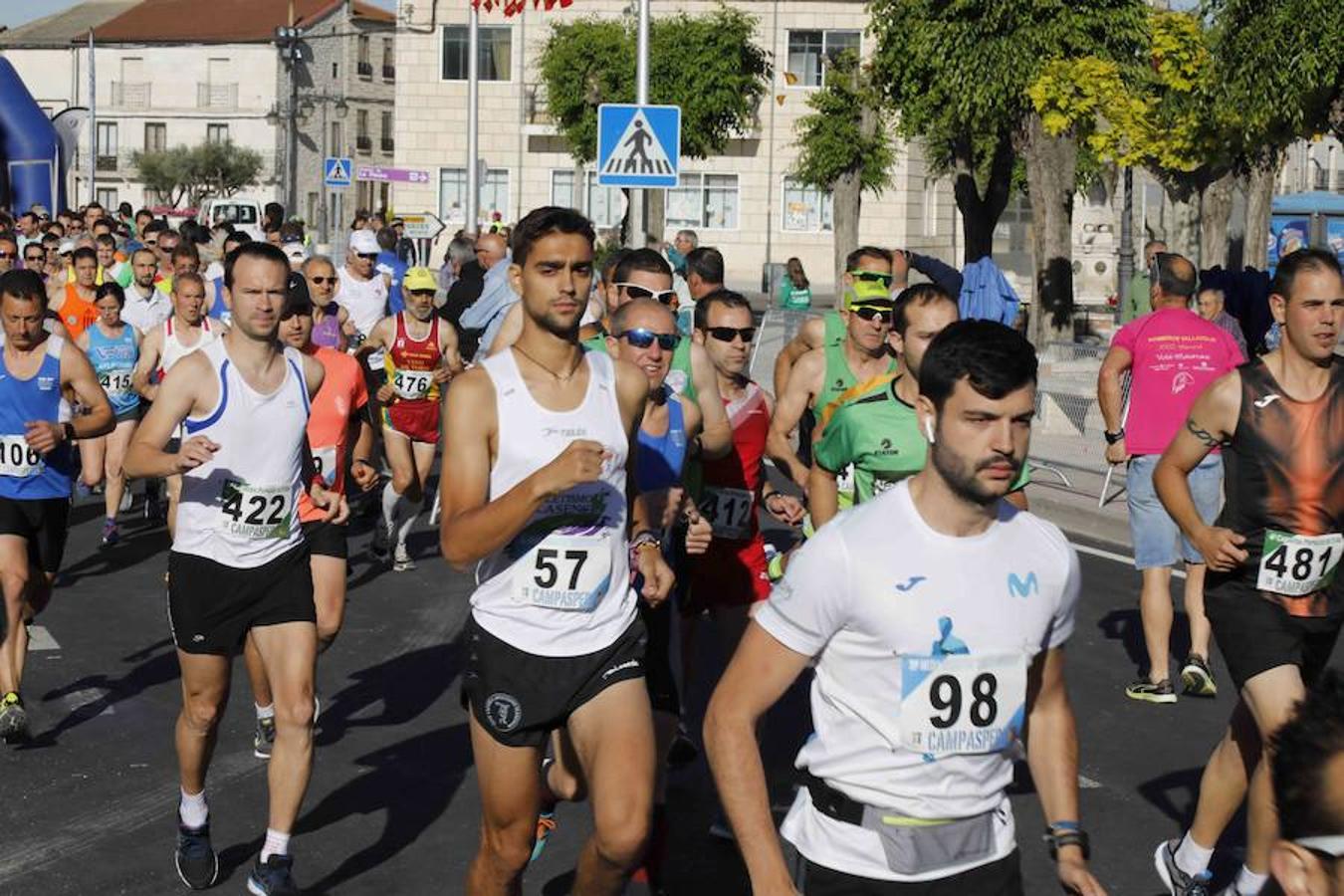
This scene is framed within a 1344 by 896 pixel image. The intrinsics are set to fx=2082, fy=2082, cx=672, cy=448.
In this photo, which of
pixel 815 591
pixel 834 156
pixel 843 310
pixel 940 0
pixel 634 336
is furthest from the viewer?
pixel 834 156

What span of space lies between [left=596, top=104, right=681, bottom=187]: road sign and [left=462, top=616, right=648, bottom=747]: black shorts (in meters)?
13.1

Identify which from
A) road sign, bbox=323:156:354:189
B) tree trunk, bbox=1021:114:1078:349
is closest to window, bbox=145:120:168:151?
road sign, bbox=323:156:354:189

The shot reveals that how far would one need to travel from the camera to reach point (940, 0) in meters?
24.6

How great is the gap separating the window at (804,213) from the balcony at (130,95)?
116 ft

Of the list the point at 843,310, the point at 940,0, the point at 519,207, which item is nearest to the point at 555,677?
the point at 843,310

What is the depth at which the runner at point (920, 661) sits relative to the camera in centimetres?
386

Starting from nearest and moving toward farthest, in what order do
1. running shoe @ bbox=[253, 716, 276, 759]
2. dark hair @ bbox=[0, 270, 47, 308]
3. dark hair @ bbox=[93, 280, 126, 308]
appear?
running shoe @ bbox=[253, 716, 276, 759], dark hair @ bbox=[0, 270, 47, 308], dark hair @ bbox=[93, 280, 126, 308]

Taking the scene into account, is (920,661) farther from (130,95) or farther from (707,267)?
(130,95)

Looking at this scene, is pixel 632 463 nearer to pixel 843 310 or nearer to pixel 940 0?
pixel 843 310

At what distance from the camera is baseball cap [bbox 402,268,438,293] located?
42.1 feet

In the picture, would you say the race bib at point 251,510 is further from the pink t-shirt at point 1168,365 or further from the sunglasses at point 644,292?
the pink t-shirt at point 1168,365

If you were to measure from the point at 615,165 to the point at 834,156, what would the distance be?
32.2 m

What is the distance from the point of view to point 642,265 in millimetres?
7586

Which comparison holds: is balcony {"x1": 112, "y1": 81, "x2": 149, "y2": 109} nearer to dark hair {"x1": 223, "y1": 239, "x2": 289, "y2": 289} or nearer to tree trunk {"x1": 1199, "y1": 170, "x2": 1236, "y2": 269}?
tree trunk {"x1": 1199, "y1": 170, "x2": 1236, "y2": 269}
